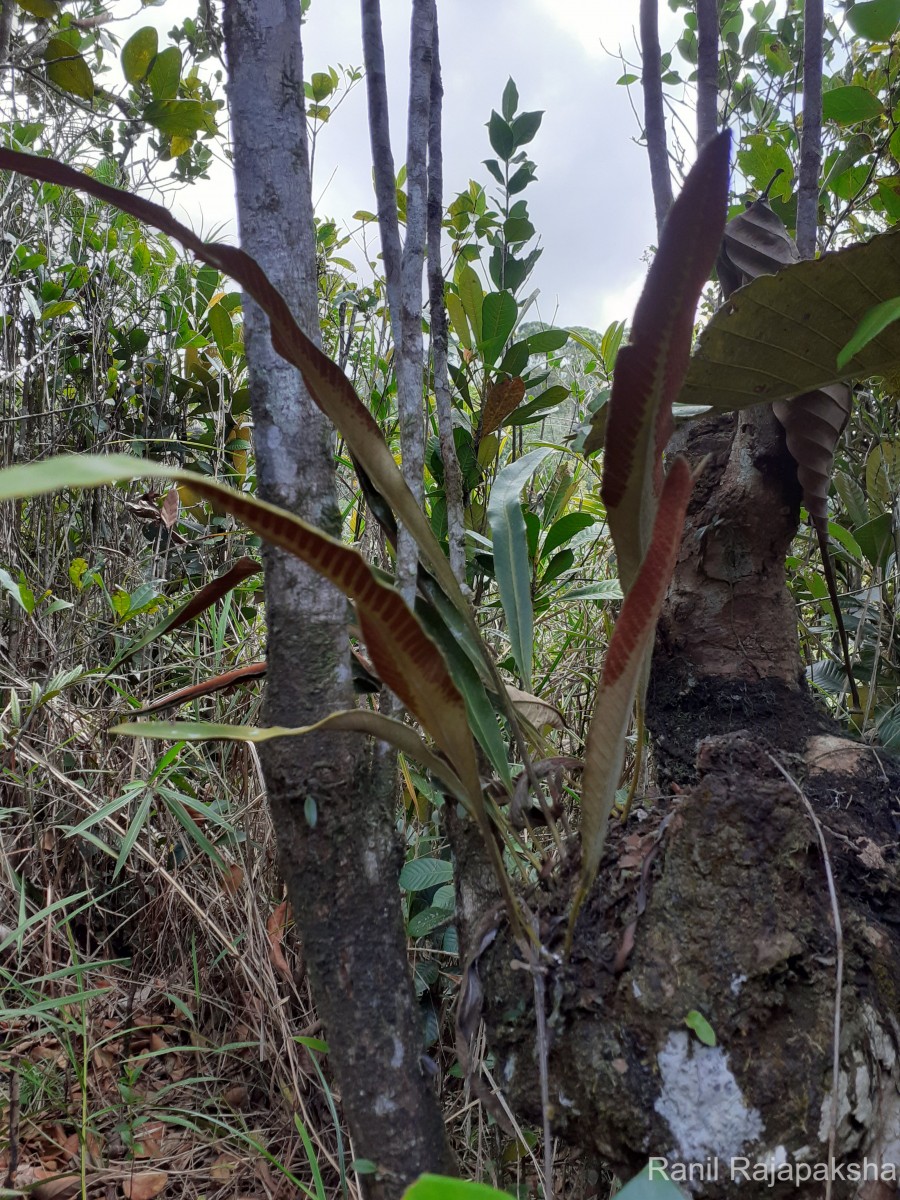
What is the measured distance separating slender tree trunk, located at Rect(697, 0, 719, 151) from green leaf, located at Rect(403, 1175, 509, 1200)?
3.27 feet

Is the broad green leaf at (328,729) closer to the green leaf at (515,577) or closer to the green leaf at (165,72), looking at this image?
the green leaf at (515,577)

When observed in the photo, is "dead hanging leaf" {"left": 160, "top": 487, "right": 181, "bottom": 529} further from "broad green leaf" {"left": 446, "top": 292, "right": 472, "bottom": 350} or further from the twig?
the twig

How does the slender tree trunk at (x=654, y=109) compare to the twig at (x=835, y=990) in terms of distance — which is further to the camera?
the slender tree trunk at (x=654, y=109)

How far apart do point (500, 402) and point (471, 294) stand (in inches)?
11.1

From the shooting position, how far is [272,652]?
654 millimetres

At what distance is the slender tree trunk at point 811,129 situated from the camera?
89cm

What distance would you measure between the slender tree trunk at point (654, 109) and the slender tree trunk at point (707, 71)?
59 mm

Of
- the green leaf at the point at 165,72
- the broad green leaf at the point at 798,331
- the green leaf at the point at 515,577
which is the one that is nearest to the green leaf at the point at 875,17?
the broad green leaf at the point at 798,331

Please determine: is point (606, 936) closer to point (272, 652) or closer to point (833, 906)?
point (833, 906)

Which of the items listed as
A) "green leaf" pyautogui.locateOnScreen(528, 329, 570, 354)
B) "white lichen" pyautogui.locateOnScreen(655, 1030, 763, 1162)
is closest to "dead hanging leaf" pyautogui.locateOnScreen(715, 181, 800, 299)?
"green leaf" pyautogui.locateOnScreen(528, 329, 570, 354)

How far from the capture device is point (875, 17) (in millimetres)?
882

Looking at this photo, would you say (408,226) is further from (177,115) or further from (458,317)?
(458,317)

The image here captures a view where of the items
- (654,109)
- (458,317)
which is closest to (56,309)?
(458,317)

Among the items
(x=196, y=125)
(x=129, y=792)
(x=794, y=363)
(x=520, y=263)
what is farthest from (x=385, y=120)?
(x=129, y=792)
